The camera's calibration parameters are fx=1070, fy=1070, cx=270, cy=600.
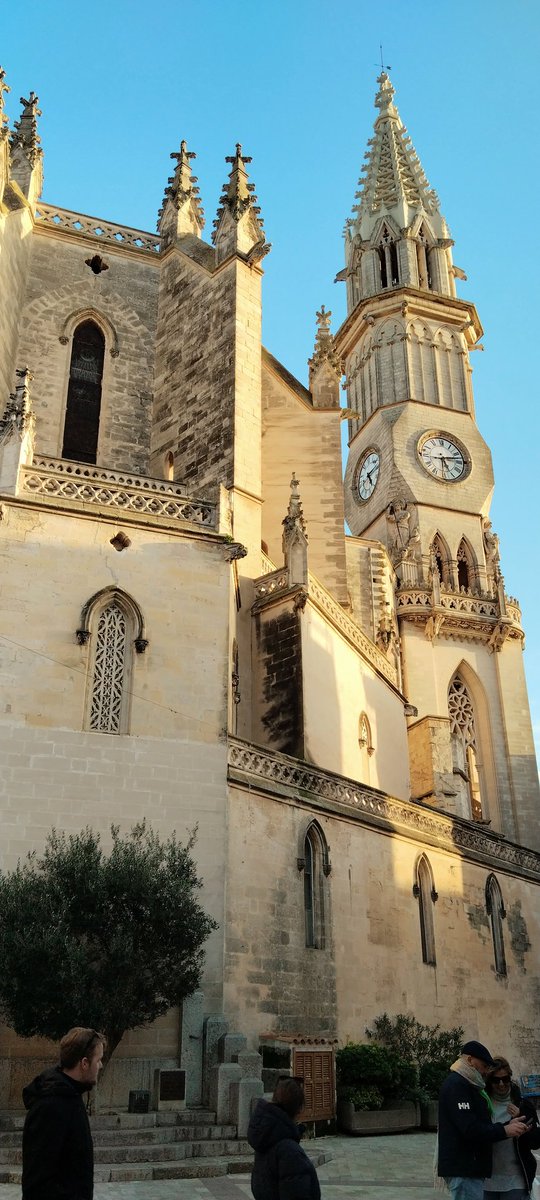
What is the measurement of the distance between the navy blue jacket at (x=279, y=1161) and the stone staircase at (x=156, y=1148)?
16.0ft

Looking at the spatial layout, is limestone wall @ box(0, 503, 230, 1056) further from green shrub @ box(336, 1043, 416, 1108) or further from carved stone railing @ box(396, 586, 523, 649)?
carved stone railing @ box(396, 586, 523, 649)

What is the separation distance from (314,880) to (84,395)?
10.8 m

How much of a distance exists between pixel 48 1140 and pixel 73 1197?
0.24m

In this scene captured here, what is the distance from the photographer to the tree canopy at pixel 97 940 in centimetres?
1164

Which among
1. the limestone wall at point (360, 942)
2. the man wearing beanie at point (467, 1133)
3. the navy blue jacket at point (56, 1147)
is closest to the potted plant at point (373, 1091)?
the limestone wall at point (360, 942)

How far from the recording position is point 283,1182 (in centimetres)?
502

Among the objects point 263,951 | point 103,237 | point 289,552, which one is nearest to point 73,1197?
point 263,951

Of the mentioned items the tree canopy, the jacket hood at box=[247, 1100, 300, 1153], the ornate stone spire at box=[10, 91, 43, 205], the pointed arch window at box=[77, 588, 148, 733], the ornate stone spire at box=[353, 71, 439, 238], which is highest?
the ornate stone spire at box=[353, 71, 439, 238]

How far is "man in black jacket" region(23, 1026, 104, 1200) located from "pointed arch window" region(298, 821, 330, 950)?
11674 millimetres

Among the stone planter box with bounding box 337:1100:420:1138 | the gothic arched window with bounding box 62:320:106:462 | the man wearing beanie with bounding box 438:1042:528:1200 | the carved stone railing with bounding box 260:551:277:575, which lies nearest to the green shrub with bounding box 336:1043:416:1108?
the stone planter box with bounding box 337:1100:420:1138

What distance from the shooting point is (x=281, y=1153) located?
16.7ft

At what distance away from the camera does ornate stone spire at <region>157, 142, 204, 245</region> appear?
24406 millimetres

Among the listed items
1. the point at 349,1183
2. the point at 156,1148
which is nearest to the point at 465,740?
the point at 156,1148

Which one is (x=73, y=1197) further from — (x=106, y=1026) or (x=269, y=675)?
(x=269, y=675)
